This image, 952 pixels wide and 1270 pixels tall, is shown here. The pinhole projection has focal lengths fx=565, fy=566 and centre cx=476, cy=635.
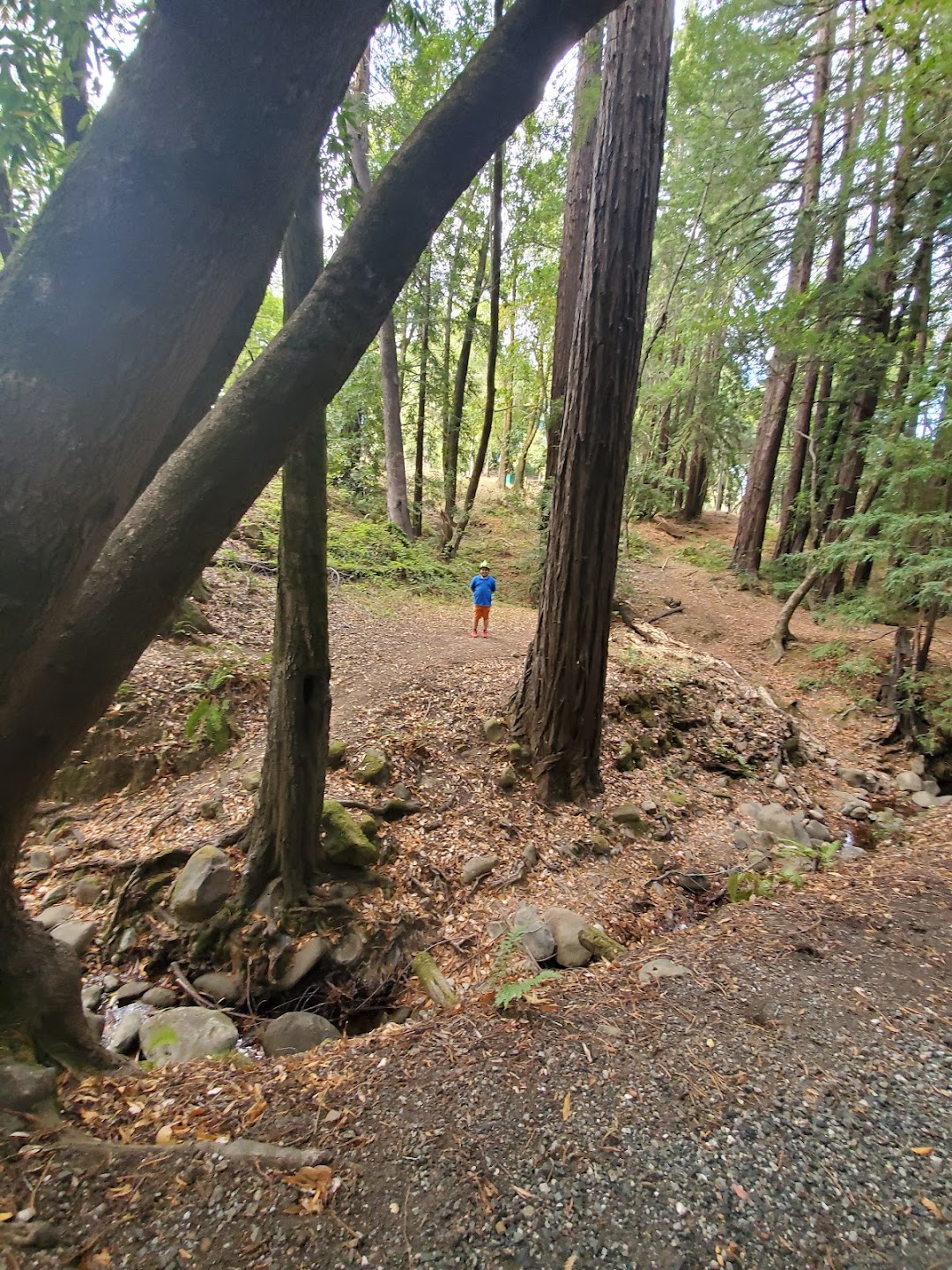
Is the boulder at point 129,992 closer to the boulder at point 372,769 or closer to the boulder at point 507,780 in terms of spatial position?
the boulder at point 372,769

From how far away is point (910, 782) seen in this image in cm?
653

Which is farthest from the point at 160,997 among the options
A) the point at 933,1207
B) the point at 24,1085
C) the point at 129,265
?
the point at 129,265

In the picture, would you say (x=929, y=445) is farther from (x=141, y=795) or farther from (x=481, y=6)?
(x=141, y=795)

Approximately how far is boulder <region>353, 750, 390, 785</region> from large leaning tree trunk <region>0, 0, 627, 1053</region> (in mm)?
3121

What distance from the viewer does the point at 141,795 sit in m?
4.99

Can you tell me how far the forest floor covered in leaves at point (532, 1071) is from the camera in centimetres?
153

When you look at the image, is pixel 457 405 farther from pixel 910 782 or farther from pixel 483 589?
pixel 910 782

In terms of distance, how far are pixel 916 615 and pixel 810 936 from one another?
7.17 metres

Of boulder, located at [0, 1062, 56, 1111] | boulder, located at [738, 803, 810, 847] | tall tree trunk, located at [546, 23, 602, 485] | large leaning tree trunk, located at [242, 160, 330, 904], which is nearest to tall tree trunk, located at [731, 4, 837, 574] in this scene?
tall tree trunk, located at [546, 23, 602, 485]

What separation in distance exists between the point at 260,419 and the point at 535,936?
3.39 m

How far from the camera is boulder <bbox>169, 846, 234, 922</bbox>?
3.75m

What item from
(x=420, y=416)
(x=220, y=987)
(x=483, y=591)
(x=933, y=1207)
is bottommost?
(x=220, y=987)

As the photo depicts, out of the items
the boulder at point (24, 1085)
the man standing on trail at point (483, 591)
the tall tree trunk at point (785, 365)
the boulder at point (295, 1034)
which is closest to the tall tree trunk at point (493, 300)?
the man standing on trail at point (483, 591)

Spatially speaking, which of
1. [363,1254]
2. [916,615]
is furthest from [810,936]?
[916,615]
